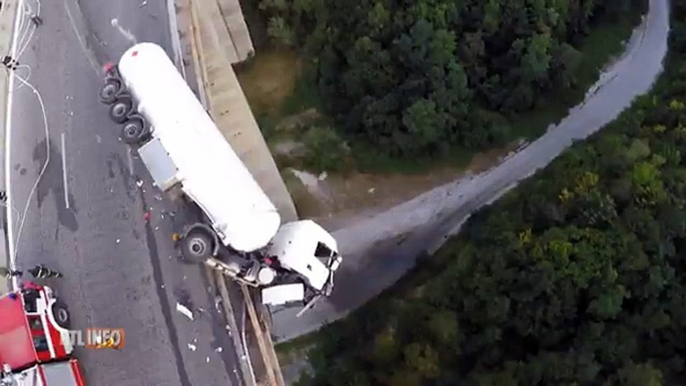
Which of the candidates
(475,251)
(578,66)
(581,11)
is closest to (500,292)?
(475,251)

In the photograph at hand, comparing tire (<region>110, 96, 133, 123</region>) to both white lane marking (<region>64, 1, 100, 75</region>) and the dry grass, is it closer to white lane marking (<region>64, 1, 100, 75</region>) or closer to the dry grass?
white lane marking (<region>64, 1, 100, 75</region>)

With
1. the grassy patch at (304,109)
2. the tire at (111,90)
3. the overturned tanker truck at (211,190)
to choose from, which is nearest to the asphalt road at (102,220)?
the tire at (111,90)

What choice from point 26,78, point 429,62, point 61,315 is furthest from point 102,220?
point 429,62

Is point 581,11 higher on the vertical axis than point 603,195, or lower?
higher

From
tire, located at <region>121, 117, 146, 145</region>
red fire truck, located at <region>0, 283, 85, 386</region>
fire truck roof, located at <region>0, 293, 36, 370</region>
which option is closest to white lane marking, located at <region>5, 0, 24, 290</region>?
red fire truck, located at <region>0, 283, 85, 386</region>

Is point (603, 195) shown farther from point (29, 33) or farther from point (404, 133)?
→ point (29, 33)

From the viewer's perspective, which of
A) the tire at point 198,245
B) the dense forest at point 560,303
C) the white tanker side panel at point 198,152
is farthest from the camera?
the dense forest at point 560,303

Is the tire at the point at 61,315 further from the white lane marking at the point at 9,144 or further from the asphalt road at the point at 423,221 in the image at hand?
the asphalt road at the point at 423,221
